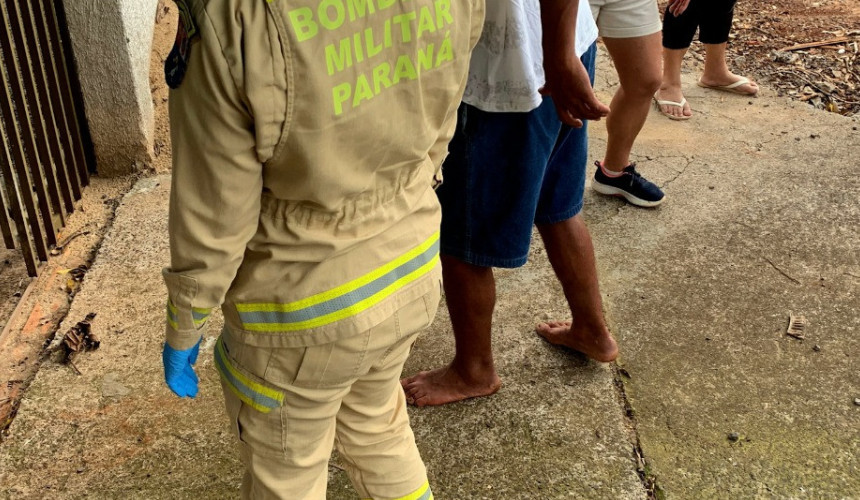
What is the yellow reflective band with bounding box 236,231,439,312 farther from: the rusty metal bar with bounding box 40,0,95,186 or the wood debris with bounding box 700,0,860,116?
the wood debris with bounding box 700,0,860,116

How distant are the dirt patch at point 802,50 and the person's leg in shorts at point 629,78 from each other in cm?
188

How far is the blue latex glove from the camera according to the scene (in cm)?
162

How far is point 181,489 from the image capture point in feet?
7.71

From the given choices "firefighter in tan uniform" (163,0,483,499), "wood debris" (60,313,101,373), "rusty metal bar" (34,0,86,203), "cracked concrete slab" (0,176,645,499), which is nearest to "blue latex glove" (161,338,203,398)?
"firefighter in tan uniform" (163,0,483,499)

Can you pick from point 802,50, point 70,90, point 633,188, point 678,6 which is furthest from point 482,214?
point 802,50

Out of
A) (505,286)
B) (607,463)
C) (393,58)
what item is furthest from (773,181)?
A: (393,58)

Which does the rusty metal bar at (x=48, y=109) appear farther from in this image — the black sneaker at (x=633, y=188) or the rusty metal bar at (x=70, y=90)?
the black sneaker at (x=633, y=188)

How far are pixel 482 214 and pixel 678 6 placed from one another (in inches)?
106

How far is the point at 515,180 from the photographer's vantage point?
228cm

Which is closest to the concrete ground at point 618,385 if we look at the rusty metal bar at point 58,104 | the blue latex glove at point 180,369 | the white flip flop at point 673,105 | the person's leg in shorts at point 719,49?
the rusty metal bar at point 58,104

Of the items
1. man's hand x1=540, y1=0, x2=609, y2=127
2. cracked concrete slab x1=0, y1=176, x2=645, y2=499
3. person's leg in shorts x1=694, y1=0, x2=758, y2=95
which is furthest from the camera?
person's leg in shorts x1=694, y1=0, x2=758, y2=95

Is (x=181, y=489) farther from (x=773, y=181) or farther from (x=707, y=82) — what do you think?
(x=707, y=82)

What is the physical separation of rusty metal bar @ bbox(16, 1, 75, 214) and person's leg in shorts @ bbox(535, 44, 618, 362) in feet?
6.67

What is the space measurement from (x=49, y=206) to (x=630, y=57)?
2.40 m
